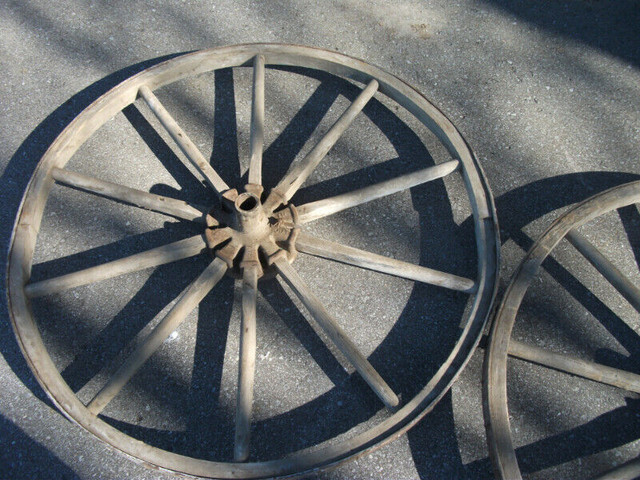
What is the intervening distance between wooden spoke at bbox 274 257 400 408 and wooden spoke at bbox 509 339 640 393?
0.39 meters

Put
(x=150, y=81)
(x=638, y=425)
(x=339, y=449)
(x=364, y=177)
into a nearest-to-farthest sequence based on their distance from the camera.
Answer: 1. (x=339, y=449)
2. (x=638, y=425)
3. (x=150, y=81)
4. (x=364, y=177)

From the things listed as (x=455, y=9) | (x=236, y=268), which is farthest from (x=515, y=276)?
(x=455, y=9)

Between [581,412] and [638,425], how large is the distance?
0.58 ft

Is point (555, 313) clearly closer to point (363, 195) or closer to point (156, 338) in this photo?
point (363, 195)

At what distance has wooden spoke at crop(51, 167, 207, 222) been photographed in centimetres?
163

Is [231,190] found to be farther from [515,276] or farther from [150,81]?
[515,276]

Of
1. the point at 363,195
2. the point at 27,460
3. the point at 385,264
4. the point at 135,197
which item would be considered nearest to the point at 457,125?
the point at 363,195

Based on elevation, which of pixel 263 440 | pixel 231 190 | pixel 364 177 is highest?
pixel 364 177

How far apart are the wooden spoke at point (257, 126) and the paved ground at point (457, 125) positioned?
0.25 metres

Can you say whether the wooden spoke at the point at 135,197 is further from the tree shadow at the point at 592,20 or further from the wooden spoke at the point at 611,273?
the tree shadow at the point at 592,20

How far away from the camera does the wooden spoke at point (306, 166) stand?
1643mm

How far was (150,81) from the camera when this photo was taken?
1.80 m

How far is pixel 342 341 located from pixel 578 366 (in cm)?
69

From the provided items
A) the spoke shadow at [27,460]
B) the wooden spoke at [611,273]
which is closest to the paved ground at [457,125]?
the spoke shadow at [27,460]
